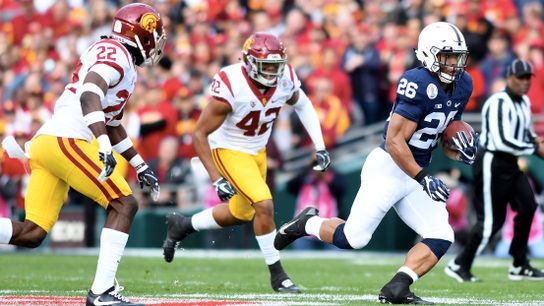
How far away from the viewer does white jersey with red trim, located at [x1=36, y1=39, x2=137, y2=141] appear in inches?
271

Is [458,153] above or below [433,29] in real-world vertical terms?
below

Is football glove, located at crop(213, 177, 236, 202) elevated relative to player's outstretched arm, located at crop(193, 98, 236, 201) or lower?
lower

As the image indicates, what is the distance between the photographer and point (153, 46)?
24.0ft

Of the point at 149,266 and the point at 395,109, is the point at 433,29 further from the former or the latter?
the point at 149,266

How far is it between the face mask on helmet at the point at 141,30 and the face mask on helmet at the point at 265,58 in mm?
1365

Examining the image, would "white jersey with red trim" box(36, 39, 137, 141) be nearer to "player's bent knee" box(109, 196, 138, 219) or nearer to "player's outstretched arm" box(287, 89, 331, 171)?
"player's bent knee" box(109, 196, 138, 219)

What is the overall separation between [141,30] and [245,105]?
67.2 inches

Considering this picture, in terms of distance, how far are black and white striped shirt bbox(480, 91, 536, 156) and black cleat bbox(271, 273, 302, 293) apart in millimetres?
2431

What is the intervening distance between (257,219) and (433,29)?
2057 mm

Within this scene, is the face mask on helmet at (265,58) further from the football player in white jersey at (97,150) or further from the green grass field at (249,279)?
the green grass field at (249,279)

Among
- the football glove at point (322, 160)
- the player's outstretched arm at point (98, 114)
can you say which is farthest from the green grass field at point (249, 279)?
the player's outstretched arm at point (98, 114)

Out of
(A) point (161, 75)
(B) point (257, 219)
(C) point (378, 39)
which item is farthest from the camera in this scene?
(A) point (161, 75)

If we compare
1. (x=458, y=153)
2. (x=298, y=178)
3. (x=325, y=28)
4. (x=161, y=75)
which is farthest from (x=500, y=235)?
(x=458, y=153)

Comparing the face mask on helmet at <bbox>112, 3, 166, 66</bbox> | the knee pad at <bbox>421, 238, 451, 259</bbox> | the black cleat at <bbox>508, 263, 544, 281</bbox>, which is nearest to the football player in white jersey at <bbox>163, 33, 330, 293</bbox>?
the face mask on helmet at <bbox>112, 3, 166, 66</bbox>
